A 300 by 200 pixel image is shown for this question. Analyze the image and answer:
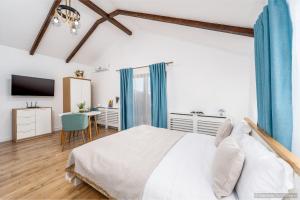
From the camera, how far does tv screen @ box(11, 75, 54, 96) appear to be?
338 centimetres

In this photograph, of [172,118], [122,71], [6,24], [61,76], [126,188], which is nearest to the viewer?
[126,188]

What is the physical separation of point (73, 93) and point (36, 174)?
2.81m

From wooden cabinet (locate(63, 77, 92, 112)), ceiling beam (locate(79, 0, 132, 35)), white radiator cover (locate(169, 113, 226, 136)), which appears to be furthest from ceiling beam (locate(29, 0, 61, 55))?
white radiator cover (locate(169, 113, 226, 136))

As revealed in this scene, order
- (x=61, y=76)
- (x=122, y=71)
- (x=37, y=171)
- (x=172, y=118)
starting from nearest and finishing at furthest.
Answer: (x=37, y=171) → (x=172, y=118) → (x=122, y=71) → (x=61, y=76)

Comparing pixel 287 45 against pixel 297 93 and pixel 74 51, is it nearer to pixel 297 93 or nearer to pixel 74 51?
pixel 297 93

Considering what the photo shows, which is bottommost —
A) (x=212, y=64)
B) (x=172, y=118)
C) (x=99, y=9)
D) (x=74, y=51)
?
(x=172, y=118)

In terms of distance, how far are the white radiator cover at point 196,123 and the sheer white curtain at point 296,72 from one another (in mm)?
1806

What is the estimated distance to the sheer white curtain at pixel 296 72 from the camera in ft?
3.12

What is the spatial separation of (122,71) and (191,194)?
12.5 ft

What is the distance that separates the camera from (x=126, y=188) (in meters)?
1.14

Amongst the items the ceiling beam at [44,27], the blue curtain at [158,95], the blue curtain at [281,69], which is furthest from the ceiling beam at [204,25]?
the ceiling beam at [44,27]

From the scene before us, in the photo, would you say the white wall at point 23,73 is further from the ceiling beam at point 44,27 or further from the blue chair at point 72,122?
the blue chair at point 72,122

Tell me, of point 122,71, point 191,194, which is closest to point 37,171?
point 191,194

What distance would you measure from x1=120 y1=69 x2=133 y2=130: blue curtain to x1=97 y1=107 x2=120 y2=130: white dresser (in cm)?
35
